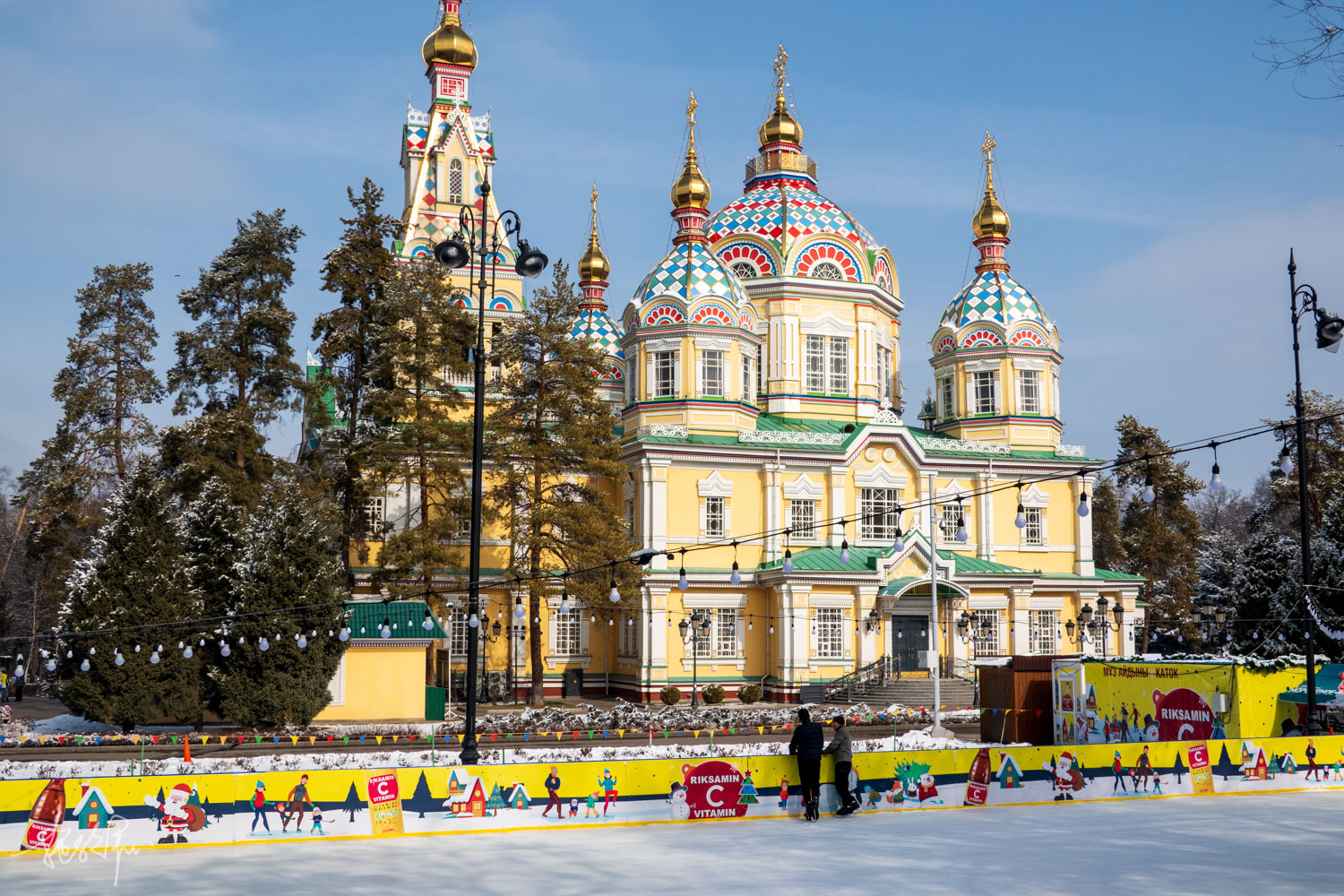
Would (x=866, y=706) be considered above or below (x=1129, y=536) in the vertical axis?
below

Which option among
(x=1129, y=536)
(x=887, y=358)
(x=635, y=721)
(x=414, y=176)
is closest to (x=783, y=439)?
(x=887, y=358)

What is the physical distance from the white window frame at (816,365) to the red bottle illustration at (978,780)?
29730 millimetres

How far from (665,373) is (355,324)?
37.3 ft

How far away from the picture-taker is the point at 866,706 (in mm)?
37219

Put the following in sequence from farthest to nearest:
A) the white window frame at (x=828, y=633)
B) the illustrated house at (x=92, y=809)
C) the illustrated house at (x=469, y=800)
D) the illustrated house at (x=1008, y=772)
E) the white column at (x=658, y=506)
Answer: the white column at (x=658, y=506), the white window frame at (x=828, y=633), the illustrated house at (x=1008, y=772), the illustrated house at (x=469, y=800), the illustrated house at (x=92, y=809)

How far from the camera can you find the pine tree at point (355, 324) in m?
37.6

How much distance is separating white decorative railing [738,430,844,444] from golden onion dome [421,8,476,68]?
73.7 ft

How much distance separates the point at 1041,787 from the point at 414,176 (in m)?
40.7

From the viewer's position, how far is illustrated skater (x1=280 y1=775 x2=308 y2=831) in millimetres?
14922

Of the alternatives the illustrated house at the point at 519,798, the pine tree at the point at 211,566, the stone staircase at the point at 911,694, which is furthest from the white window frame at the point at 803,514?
the illustrated house at the point at 519,798

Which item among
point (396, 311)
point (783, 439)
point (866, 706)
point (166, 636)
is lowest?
point (866, 706)

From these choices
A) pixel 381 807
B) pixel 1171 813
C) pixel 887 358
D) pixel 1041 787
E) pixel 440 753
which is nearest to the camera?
pixel 381 807

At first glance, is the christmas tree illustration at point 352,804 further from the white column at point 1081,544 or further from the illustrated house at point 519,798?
the white column at point 1081,544

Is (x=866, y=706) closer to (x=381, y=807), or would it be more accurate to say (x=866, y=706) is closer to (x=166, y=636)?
(x=166, y=636)
